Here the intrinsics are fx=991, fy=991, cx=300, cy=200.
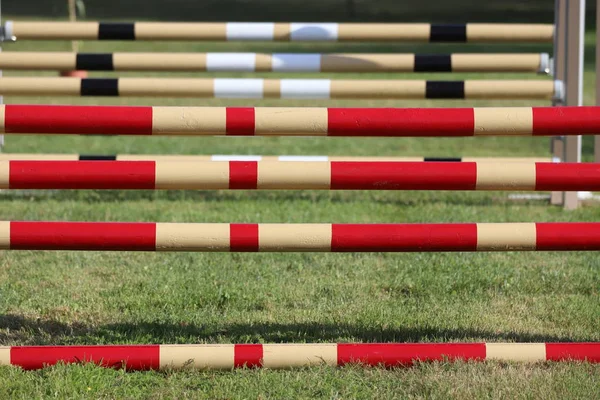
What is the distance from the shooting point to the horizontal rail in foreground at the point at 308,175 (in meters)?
3.33

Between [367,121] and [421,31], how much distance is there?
4017 mm

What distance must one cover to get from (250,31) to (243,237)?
13.4ft

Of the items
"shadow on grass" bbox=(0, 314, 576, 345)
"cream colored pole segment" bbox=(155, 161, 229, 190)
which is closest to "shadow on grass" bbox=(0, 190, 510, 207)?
"shadow on grass" bbox=(0, 314, 576, 345)

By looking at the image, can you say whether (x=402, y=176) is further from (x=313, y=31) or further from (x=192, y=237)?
(x=313, y=31)

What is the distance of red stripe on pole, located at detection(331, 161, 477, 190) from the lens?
132 inches

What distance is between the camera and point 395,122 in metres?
3.38

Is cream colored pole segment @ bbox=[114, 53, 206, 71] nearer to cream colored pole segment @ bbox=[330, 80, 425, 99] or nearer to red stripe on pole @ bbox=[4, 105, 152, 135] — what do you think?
cream colored pole segment @ bbox=[330, 80, 425, 99]

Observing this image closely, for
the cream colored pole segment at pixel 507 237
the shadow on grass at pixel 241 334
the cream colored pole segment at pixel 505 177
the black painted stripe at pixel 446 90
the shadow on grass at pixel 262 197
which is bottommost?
the shadow on grass at pixel 241 334

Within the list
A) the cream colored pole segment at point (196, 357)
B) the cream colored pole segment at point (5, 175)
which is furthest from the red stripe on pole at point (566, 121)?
the cream colored pole segment at point (5, 175)

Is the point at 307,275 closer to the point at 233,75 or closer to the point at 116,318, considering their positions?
the point at 116,318

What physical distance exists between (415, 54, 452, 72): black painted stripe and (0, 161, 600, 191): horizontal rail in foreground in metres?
3.67

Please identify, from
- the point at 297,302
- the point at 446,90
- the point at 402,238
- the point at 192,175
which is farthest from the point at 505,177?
the point at 446,90

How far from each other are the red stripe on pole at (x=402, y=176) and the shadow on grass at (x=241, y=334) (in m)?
0.73

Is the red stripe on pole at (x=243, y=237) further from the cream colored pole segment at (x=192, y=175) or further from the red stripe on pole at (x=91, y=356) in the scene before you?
the red stripe on pole at (x=91, y=356)
